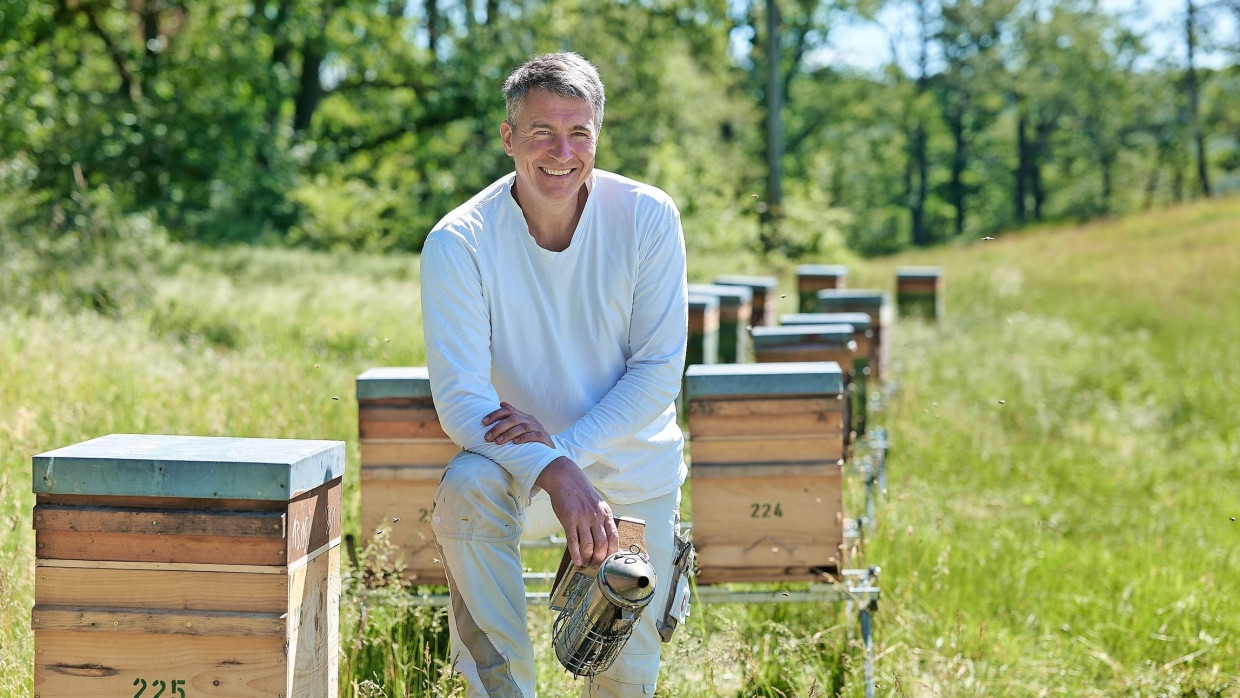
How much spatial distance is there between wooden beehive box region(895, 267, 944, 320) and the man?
27.9ft

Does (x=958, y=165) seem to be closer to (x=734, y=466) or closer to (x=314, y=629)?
(x=734, y=466)

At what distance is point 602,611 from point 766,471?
1121 millimetres

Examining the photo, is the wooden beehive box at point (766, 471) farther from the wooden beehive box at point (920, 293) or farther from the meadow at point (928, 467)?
the wooden beehive box at point (920, 293)

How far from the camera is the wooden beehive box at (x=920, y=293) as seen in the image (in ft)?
35.8

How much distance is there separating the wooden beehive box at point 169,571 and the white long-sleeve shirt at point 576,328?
0.54 m

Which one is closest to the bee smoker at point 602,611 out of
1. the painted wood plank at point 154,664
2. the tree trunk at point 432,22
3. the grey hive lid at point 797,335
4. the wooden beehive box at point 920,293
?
the painted wood plank at point 154,664

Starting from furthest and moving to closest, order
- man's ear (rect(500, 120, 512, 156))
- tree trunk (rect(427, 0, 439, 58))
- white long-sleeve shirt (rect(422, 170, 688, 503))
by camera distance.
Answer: tree trunk (rect(427, 0, 439, 58)) < man's ear (rect(500, 120, 512, 156)) < white long-sleeve shirt (rect(422, 170, 688, 503))

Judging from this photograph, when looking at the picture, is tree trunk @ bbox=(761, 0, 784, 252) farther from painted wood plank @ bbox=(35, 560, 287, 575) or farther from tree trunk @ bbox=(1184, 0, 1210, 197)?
tree trunk @ bbox=(1184, 0, 1210, 197)

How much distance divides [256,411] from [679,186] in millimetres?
14775

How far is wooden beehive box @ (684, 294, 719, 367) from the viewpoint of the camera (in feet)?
18.2

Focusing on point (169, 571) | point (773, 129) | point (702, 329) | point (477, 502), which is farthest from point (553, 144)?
point (773, 129)

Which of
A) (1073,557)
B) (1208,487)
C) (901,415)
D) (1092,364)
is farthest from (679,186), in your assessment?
(1073,557)

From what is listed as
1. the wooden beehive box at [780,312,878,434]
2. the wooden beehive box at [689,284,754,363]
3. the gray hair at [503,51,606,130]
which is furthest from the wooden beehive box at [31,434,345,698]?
the wooden beehive box at [689,284,754,363]

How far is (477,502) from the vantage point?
246cm
